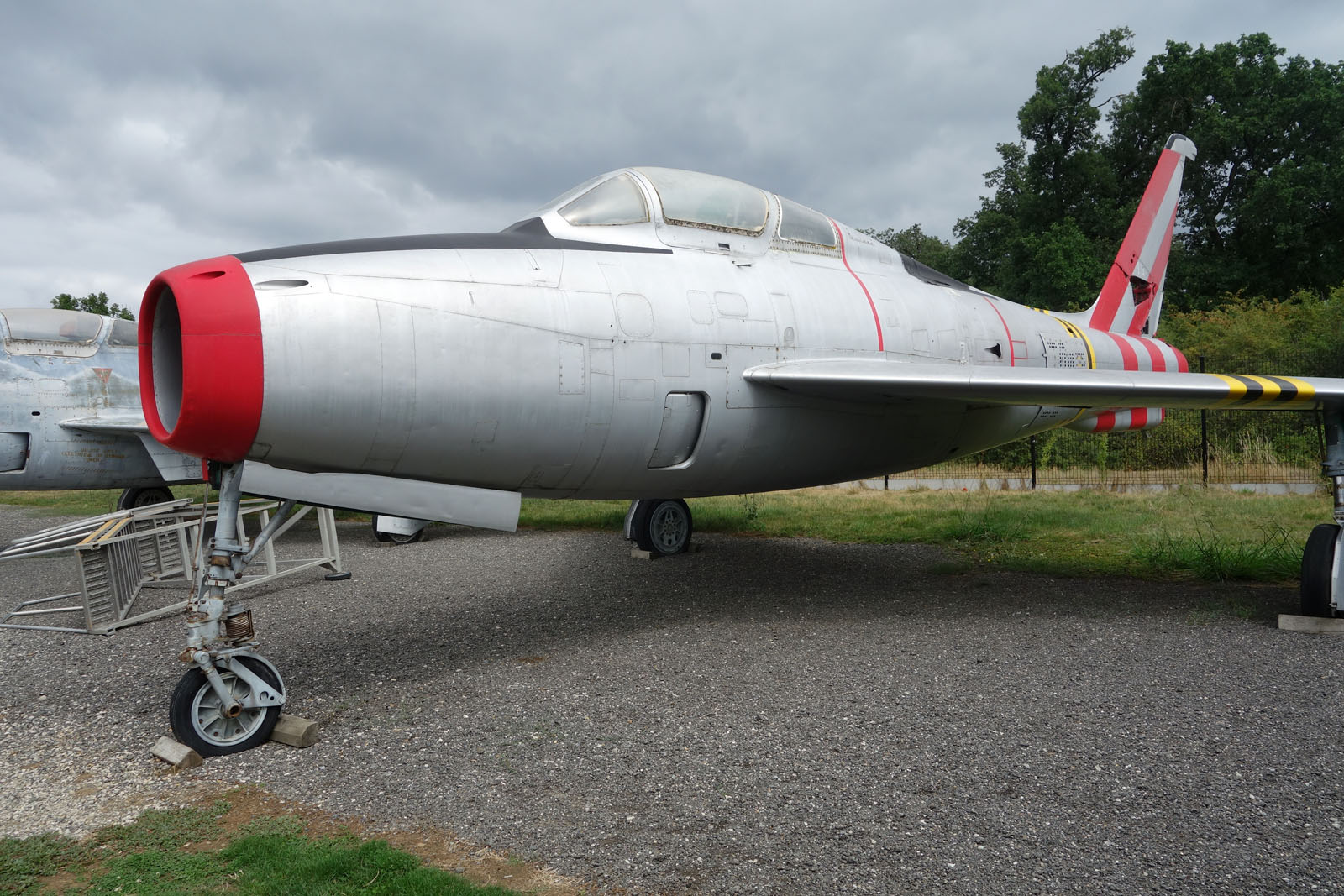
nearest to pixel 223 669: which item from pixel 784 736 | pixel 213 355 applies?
pixel 213 355

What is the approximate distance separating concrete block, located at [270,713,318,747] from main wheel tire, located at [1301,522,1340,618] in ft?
20.0

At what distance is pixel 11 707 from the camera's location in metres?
4.28

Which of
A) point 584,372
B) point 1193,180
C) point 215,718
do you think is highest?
point 1193,180

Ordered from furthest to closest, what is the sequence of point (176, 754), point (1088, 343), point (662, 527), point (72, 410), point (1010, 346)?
point (72, 410)
point (662, 527)
point (1088, 343)
point (1010, 346)
point (176, 754)

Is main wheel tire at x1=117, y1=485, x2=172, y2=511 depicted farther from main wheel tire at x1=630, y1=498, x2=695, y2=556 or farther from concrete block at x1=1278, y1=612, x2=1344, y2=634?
concrete block at x1=1278, y1=612, x2=1344, y2=634

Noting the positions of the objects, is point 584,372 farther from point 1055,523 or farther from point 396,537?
point 1055,523

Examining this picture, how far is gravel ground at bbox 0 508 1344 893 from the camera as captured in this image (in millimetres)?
2594

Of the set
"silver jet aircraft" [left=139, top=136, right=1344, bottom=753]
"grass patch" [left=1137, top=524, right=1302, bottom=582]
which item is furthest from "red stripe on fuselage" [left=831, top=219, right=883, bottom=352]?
"grass patch" [left=1137, top=524, right=1302, bottom=582]

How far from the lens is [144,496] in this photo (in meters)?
11.1

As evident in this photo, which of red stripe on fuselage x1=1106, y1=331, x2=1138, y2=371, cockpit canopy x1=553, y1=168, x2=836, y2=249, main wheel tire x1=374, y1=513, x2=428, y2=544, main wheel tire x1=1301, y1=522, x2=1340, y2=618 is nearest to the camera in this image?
cockpit canopy x1=553, y1=168, x2=836, y2=249

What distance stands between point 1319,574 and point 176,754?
21.9 ft

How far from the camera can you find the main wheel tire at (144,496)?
1082 centimetres

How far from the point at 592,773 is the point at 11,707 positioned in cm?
335

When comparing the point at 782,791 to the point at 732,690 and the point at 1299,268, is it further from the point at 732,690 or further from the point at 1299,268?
the point at 1299,268
